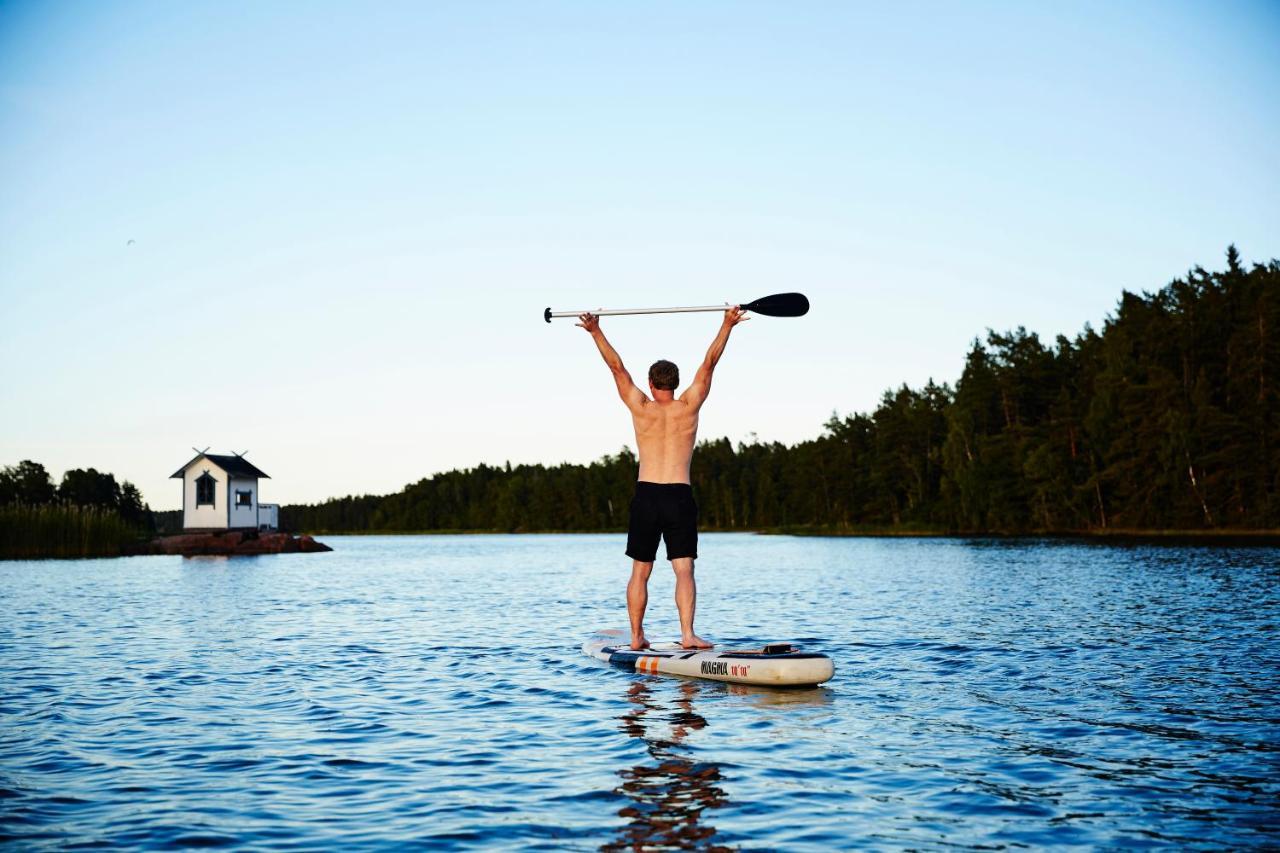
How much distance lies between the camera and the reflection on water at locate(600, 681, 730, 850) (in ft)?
20.8

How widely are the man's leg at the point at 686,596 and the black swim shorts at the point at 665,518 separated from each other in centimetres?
11

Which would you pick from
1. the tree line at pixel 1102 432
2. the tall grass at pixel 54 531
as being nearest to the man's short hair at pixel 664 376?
the tall grass at pixel 54 531

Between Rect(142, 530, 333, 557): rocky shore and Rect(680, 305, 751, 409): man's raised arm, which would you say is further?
Rect(142, 530, 333, 557): rocky shore

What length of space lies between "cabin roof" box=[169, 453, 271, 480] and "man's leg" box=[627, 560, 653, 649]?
60476mm

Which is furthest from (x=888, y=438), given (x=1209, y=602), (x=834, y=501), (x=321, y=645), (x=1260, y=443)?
(x=321, y=645)

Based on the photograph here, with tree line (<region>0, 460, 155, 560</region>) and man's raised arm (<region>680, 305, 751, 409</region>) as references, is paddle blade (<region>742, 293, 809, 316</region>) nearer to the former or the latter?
man's raised arm (<region>680, 305, 751, 409</region>)

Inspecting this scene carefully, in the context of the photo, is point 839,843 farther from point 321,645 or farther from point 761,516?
point 761,516

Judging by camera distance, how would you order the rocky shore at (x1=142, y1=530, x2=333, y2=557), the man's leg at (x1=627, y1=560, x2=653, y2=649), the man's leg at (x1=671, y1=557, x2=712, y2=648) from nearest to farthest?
the man's leg at (x1=671, y1=557, x2=712, y2=648) < the man's leg at (x1=627, y1=560, x2=653, y2=649) < the rocky shore at (x1=142, y1=530, x2=333, y2=557)

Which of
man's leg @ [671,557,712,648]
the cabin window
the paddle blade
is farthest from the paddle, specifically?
the cabin window

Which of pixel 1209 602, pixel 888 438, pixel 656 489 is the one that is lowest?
pixel 1209 602

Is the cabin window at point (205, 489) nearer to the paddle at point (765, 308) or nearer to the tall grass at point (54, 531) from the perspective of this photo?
the tall grass at point (54, 531)

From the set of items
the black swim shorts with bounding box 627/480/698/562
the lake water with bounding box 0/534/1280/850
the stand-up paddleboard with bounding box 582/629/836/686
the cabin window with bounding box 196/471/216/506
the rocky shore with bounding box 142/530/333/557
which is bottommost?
the lake water with bounding box 0/534/1280/850

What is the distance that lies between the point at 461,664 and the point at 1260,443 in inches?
2418

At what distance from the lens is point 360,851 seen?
620 centimetres
